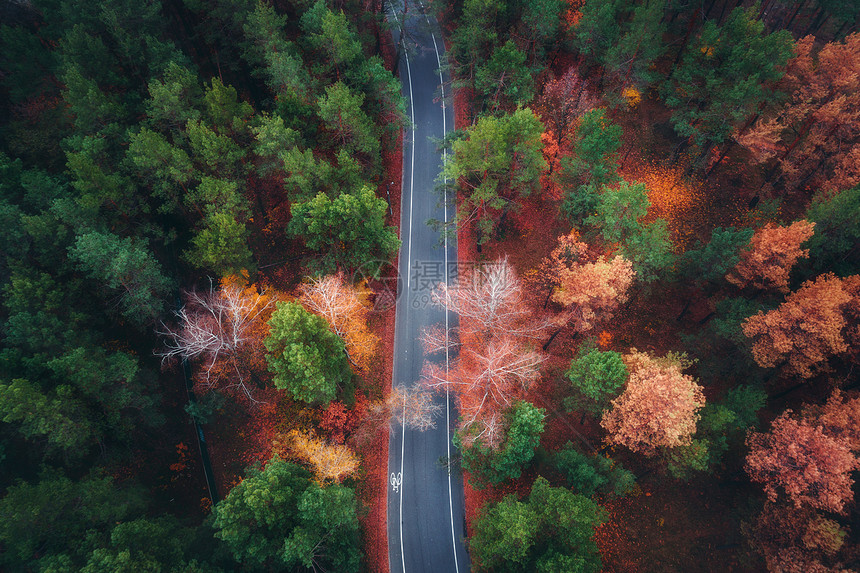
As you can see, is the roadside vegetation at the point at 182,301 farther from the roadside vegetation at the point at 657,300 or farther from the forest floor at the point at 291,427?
the roadside vegetation at the point at 657,300

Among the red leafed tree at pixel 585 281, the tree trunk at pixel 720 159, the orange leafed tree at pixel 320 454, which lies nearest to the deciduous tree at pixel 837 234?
the tree trunk at pixel 720 159

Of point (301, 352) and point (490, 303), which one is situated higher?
point (490, 303)

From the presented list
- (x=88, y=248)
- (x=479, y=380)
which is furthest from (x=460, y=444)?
(x=88, y=248)

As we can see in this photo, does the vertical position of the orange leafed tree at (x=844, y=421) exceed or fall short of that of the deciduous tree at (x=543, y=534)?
it exceeds it

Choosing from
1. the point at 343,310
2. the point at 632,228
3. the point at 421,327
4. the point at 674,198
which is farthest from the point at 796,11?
the point at 343,310

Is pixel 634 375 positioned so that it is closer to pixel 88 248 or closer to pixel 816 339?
pixel 816 339

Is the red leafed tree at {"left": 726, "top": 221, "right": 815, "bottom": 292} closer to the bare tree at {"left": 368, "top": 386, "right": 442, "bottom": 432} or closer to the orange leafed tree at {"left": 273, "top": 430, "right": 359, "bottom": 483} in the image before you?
the bare tree at {"left": 368, "top": 386, "right": 442, "bottom": 432}

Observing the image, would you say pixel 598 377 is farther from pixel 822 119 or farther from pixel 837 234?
pixel 822 119
